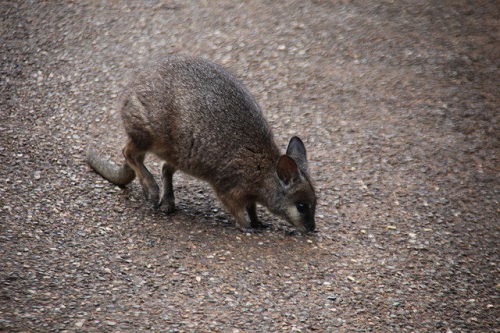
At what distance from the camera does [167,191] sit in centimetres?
731

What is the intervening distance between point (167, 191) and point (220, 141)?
3.07ft

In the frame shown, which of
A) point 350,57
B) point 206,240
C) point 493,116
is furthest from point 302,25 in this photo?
point 206,240

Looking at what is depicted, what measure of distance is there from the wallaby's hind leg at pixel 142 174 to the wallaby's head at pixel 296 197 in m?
1.39

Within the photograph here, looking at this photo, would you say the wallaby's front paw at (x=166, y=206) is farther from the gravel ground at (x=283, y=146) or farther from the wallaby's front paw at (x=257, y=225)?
the wallaby's front paw at (x=257, y=225)

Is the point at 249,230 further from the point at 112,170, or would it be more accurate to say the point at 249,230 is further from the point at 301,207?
the point at 112,170

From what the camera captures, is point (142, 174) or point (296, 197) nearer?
point (296, 197)

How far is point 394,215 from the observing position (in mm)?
7328

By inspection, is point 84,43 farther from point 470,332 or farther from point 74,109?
point 470,332

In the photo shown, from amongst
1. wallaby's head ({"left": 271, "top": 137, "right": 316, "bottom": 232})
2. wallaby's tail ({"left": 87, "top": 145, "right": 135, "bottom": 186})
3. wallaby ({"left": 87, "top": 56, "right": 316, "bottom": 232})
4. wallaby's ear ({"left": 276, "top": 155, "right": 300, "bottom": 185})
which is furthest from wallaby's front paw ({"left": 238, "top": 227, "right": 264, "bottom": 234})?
wallaby's tail ({"left": 87, "top": 145, "right": 135, "bottom": 186})

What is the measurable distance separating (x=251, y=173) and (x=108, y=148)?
7.25 ft

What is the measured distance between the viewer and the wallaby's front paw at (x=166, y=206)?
23.5ft

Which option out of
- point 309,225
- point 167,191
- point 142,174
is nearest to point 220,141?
point 167,191

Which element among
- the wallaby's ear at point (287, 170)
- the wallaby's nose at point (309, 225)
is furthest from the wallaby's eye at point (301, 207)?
the wallaby's ear at point (287, 170)

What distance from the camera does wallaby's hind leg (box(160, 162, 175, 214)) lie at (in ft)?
23.6
